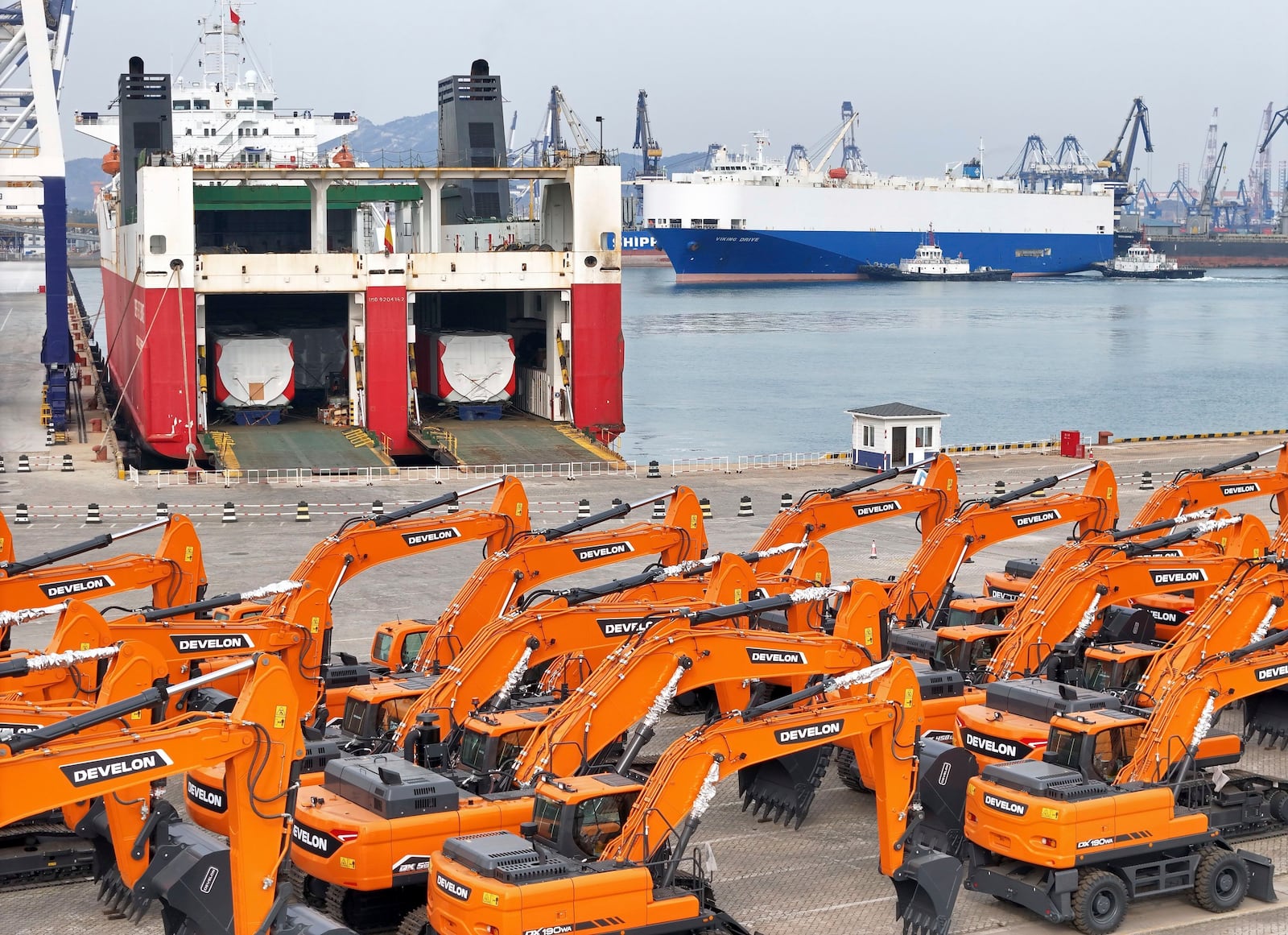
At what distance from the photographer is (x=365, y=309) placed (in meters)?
57.1

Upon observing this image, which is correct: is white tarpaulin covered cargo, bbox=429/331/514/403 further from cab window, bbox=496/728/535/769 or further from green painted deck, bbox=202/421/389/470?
cab window, bbox=496/728/535/769

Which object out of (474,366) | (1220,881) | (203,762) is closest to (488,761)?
(203,762)

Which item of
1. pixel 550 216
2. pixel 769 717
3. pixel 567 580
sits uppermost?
pixel 550 216

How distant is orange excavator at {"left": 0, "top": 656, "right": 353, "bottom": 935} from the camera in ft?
45.7

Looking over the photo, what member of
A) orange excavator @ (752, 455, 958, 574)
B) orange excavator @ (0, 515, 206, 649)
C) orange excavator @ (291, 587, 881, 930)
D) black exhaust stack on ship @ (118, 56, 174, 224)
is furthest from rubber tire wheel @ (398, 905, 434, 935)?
black exhaust stack on ship @ (118, 56, 174, 224)

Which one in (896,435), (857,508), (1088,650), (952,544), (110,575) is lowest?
(1088,650)

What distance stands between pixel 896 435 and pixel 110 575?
32.2 meters

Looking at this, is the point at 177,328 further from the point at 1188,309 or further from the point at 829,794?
the point at 1188,309

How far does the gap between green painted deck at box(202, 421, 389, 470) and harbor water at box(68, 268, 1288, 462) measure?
21658 millimetres

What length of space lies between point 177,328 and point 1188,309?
531 feet

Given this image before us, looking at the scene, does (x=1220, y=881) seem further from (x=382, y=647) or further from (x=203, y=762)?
(x=382, y=647)

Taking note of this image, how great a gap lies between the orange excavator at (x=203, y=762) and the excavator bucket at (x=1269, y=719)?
51.5 ft

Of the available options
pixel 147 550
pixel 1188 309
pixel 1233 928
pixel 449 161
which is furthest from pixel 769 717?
pixel 1188 309

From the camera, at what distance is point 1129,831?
18.6 meters
